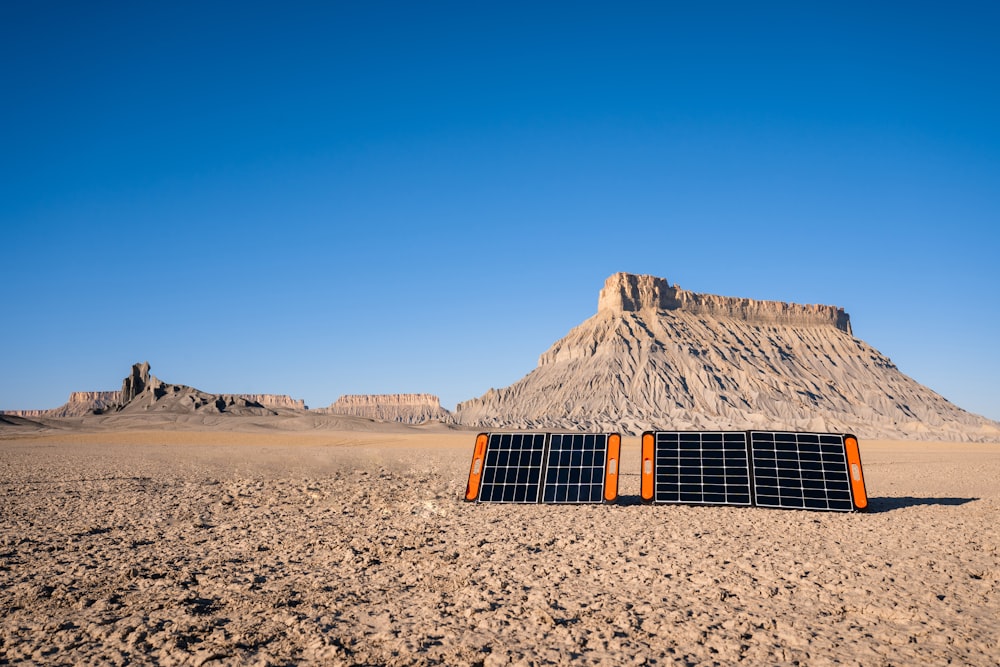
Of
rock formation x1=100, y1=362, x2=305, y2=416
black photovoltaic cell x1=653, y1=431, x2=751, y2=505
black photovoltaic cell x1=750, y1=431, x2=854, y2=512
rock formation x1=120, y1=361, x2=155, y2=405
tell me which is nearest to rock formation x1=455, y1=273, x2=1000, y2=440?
rock formation x1=100, y1=362, x2=305, y2=416

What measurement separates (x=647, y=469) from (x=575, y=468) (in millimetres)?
1577

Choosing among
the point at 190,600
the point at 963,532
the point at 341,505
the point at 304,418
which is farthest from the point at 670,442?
the point at 304,418

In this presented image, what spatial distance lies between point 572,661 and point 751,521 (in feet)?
26.8

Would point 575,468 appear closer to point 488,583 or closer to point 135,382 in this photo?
point 488,583

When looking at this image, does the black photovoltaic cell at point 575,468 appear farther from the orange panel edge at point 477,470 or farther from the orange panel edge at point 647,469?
the orange panel edge at point 477,470

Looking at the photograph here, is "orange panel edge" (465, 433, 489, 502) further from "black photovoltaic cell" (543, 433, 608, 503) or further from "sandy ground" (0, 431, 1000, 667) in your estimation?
"black photovoltaic cell" (543, 433, 608, 503)

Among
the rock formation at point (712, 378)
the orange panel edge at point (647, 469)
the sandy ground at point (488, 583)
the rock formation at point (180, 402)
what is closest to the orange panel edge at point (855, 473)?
the sandy ground at point (488, 583)

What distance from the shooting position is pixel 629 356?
110688 mm

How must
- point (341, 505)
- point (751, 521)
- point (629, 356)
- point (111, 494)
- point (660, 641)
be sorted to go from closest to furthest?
point (660, 641) < point (751, 521) < point (341, 505) < point (111, 494) < point (629, 356)

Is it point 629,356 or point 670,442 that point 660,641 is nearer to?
point 670,442

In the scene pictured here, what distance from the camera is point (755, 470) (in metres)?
14.6

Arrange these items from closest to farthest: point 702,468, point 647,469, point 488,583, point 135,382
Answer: point 488,583
point 702,468
point 647,469
point 135,382

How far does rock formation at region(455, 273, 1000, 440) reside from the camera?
94.9 m

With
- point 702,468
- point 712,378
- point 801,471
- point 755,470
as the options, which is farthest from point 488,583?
point 712,378
